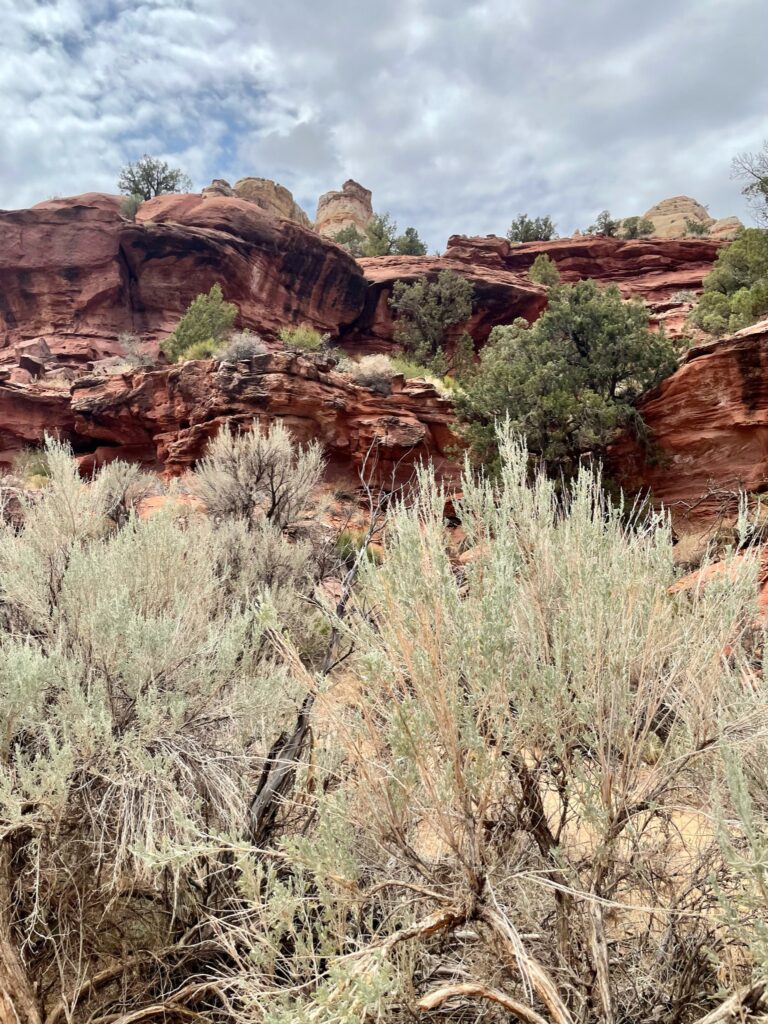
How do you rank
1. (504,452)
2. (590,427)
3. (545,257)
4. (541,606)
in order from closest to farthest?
(541,606) < (504,452) < (590,427) < (545,257)

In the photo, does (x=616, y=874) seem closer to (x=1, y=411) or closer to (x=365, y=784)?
(x=365, y=784)

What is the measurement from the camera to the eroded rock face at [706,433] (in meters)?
10.5

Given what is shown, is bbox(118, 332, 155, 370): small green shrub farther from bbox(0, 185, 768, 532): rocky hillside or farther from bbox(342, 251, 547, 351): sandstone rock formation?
bbox(342, 251, 547, 351): sandstone rock formation

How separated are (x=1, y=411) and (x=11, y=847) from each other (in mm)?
16727

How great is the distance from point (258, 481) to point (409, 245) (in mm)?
24760

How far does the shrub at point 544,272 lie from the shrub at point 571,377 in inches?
495

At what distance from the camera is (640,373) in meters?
12.2

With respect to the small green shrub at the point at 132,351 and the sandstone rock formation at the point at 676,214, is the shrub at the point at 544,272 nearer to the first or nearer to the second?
the small green shrub at the point at 132,351

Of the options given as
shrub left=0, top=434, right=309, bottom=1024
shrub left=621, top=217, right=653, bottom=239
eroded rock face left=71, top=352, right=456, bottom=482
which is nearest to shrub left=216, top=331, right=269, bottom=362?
eroded rock face left=71, top=352, right=456, bottom=482

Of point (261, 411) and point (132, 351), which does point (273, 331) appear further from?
point (261, 411)

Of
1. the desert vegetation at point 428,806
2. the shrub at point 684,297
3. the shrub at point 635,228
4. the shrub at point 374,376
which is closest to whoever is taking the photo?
the desert vegetation at point 428,806

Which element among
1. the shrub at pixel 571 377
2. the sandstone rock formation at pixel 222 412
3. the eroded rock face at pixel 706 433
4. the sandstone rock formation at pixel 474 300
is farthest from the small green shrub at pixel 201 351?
the eroded rock face at pixel 706 433

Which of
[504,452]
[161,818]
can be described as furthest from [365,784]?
[504,452]

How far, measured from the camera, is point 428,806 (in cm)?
200
